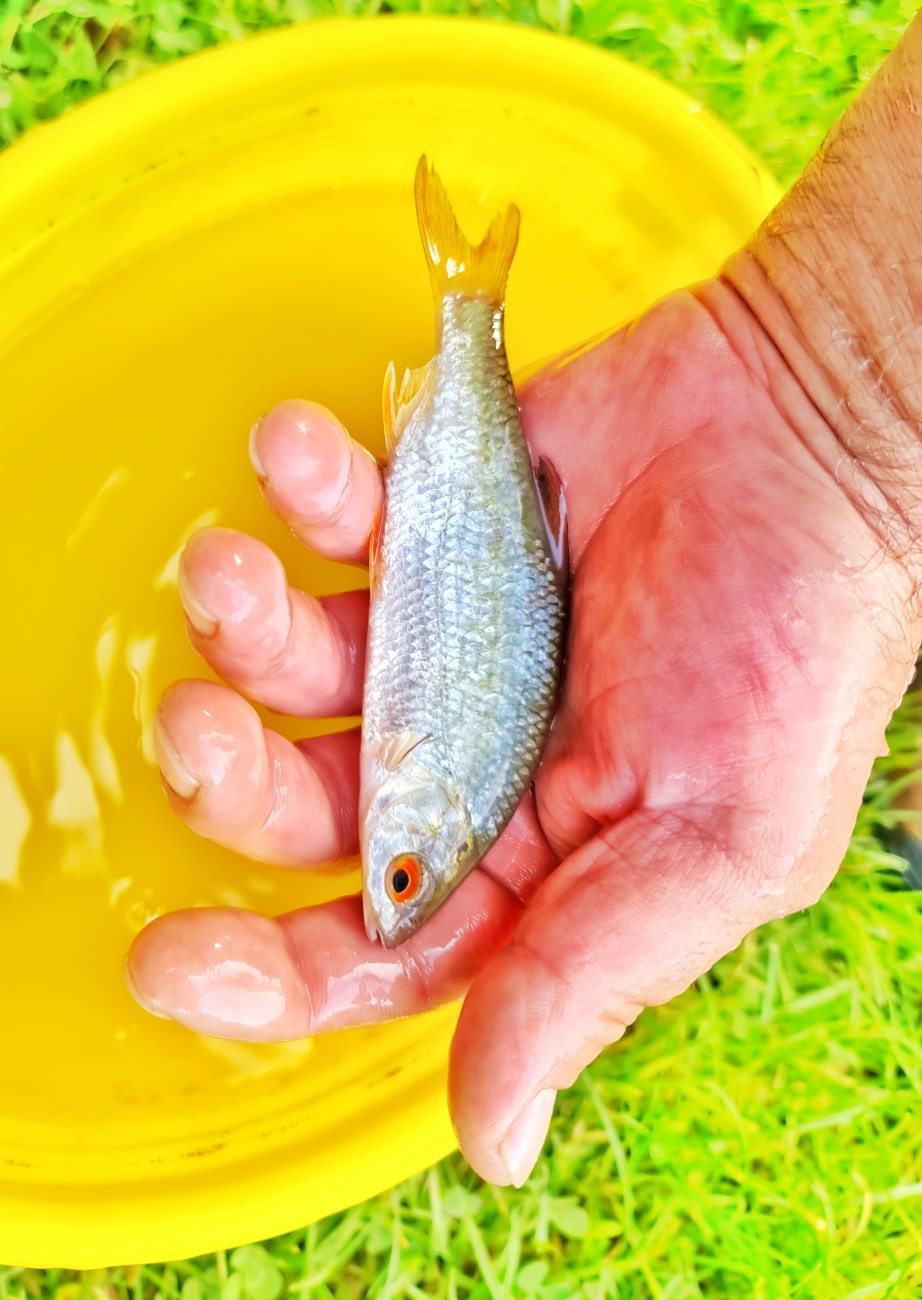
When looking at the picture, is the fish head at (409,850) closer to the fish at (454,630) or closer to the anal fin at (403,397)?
the fish at (454,630)

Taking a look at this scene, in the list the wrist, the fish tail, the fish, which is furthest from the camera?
the fish tail

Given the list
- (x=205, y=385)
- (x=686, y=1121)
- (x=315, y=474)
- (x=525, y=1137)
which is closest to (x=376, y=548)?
(x=315, y=474)

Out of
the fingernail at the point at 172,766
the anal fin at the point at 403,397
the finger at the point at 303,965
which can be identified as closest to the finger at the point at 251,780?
the fingernail at the point at 172,766

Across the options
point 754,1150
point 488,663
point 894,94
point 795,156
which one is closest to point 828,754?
point 488,663

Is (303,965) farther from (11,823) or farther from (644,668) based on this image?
(11,823)

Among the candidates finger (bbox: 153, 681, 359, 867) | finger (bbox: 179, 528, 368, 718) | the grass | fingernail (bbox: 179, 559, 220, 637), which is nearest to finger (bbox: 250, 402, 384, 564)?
finger (bbox: 179, 528, 368, 718)

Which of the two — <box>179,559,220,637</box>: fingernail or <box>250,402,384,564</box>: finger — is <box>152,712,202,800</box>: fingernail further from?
<box>250,402,384,564</box>: finger
